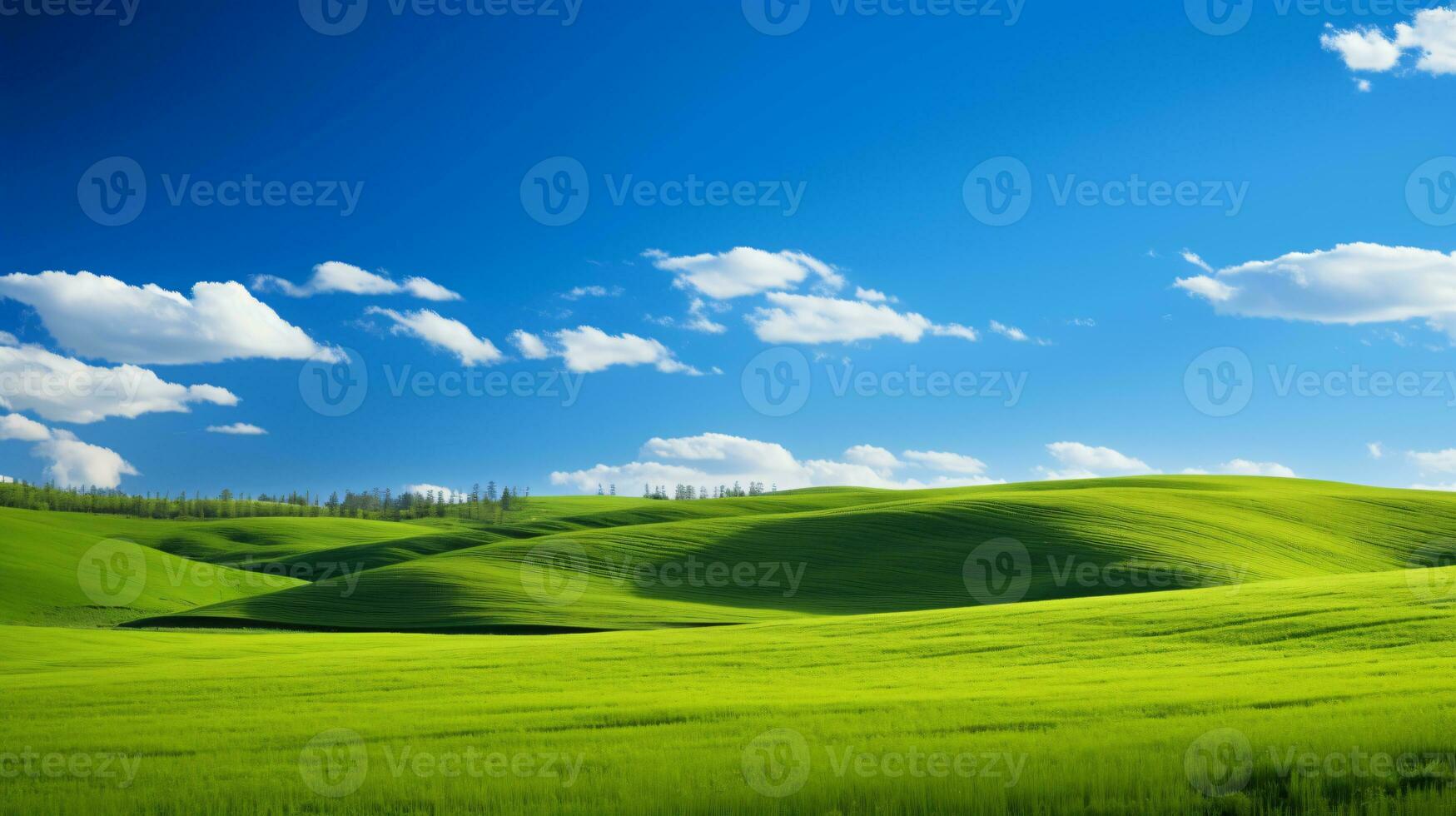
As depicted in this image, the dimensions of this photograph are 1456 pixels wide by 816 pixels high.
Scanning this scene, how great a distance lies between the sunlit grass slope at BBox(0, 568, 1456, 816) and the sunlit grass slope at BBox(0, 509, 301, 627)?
4911 cm

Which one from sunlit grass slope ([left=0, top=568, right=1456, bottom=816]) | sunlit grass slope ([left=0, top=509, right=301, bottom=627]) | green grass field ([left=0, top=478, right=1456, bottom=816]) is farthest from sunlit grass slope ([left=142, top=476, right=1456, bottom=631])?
sunlit grass slope ([left=0, top=568, right=1456, bottom=816])

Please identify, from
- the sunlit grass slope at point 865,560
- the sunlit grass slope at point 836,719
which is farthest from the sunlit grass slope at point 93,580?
the sunlit grass slope at point 836,719

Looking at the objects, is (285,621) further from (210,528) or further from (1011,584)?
(210,528)

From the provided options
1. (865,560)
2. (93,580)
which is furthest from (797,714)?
(93,580)

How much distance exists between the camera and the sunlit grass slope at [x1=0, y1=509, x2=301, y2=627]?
6322cm

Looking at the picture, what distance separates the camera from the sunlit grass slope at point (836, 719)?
8.20 m

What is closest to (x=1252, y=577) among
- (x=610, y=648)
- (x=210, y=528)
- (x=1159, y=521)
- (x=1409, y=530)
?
(x=1159, y=521)

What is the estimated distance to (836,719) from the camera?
11.8 meters

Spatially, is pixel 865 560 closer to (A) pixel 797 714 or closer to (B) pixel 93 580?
(A) pixel 797 714

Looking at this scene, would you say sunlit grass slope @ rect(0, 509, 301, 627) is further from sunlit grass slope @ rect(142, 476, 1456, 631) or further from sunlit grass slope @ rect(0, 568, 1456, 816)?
sunlit grass slope @ rect(0, 568, 1456, 816)

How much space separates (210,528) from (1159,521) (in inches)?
5352

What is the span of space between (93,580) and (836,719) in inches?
3137

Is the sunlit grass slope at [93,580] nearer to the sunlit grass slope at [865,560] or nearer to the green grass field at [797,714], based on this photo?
the sunlit grass slope at [865,560]

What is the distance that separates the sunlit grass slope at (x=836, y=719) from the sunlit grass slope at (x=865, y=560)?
26408mm
